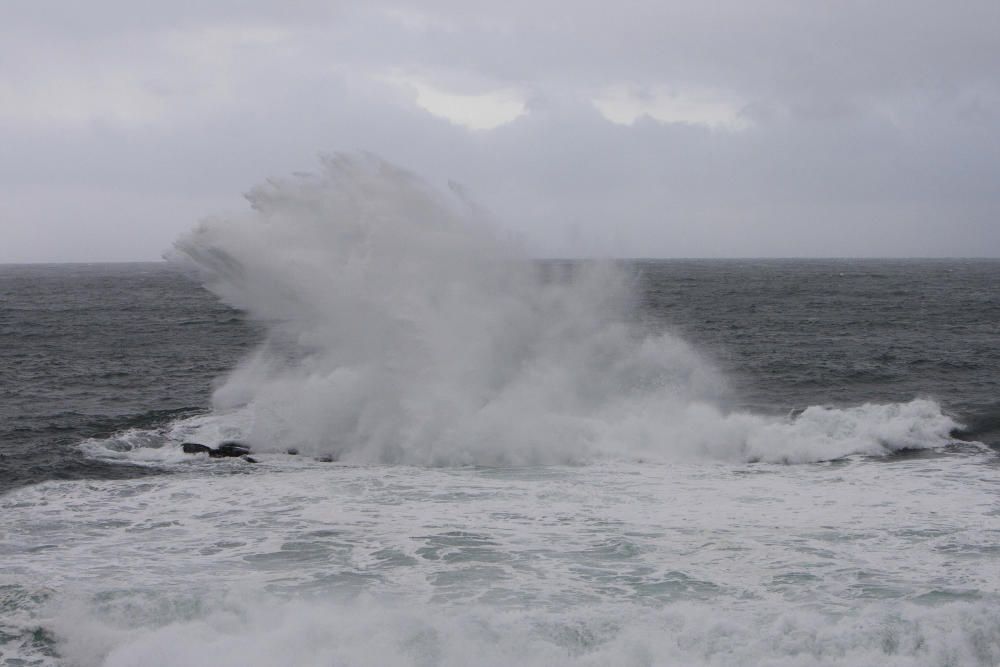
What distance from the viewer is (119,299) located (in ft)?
229

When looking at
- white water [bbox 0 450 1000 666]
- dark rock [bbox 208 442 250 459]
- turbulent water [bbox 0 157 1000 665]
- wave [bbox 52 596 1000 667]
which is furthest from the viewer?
dark rock [bbox 208 442 250 459]

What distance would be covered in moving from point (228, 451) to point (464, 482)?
5429mm

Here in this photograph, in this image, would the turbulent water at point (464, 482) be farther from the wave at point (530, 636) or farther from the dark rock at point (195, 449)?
the dark rock at point (195, 449)

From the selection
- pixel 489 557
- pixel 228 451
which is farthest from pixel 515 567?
pixel 228 451

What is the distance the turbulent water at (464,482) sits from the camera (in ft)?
34.3

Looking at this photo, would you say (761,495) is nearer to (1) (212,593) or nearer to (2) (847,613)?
(2) (847,613)

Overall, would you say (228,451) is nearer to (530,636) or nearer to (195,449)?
(195,449)

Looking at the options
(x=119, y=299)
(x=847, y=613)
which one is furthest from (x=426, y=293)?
(x=119, y=299)

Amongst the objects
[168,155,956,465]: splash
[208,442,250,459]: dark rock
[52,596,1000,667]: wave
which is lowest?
[52,596,1000,667]: wave

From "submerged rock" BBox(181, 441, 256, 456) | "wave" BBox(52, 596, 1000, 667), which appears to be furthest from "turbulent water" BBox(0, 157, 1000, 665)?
"submerged rock" BBox(181, 441, 256, 456)

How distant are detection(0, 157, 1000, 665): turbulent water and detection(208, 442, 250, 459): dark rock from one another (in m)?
0.49

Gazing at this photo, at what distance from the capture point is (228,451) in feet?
62.8

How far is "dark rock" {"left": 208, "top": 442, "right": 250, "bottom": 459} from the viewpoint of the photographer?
19.1 meters

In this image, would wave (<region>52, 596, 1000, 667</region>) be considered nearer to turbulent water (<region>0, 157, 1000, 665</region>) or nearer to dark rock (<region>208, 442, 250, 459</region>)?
turbulent water (<region>0, 157, 1000, 665</region>)
